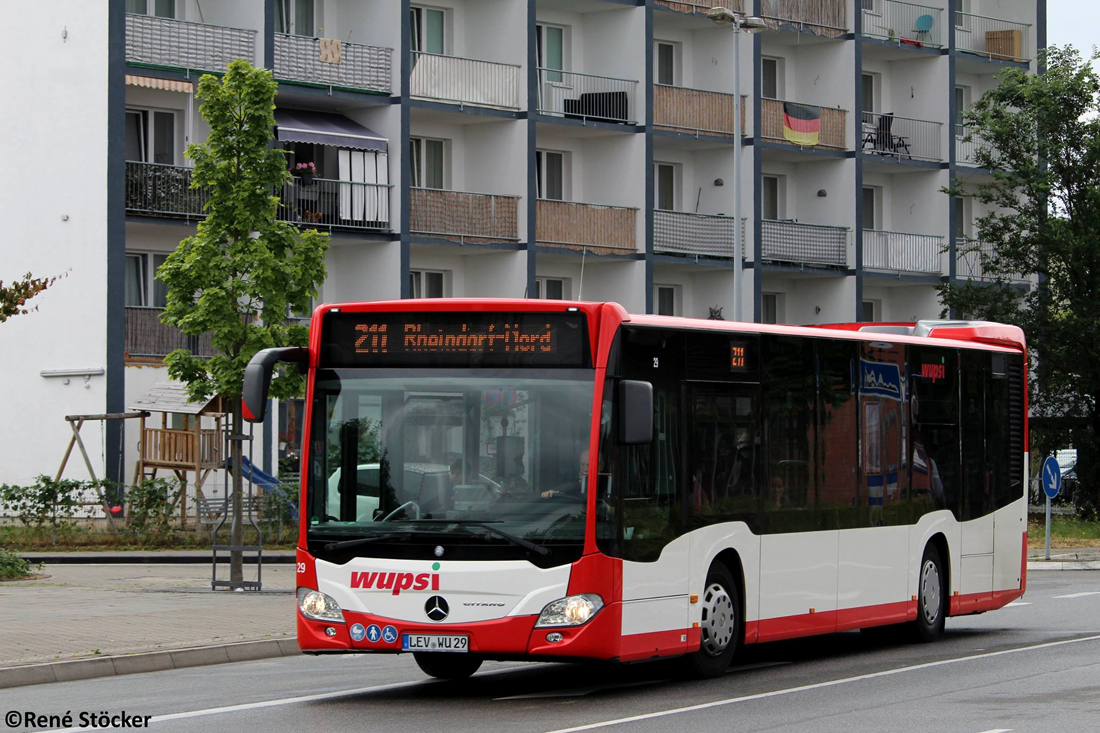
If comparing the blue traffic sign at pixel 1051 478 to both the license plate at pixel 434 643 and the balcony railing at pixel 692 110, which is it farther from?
the license plate at pixel 434 643

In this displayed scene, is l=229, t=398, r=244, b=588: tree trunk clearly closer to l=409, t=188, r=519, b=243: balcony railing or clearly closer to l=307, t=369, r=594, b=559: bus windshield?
l=307, t=369, r=594, b=559: bus windshield

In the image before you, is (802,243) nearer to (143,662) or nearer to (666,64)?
(666,64)

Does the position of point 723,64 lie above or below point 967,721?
above

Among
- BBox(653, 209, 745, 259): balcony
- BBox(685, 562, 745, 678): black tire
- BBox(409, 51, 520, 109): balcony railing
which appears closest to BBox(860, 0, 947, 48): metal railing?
BBox(653, 209, 745, 259): balcony

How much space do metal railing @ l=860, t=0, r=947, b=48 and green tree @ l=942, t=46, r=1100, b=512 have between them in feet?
24.6

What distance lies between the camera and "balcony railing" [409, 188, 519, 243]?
135 feet

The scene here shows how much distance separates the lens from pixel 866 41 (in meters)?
51.1

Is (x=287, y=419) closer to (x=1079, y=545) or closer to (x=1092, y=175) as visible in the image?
(x=1079, y=545)

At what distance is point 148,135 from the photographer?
37219 mm

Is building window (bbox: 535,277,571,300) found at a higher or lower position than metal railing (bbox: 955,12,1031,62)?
lower

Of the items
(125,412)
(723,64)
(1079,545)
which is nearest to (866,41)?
(723,64)

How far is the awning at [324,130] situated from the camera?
3816 cm

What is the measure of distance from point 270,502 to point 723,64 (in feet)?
69.7

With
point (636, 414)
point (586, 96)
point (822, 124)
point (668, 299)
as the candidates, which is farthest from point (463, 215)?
point (636, 414)
